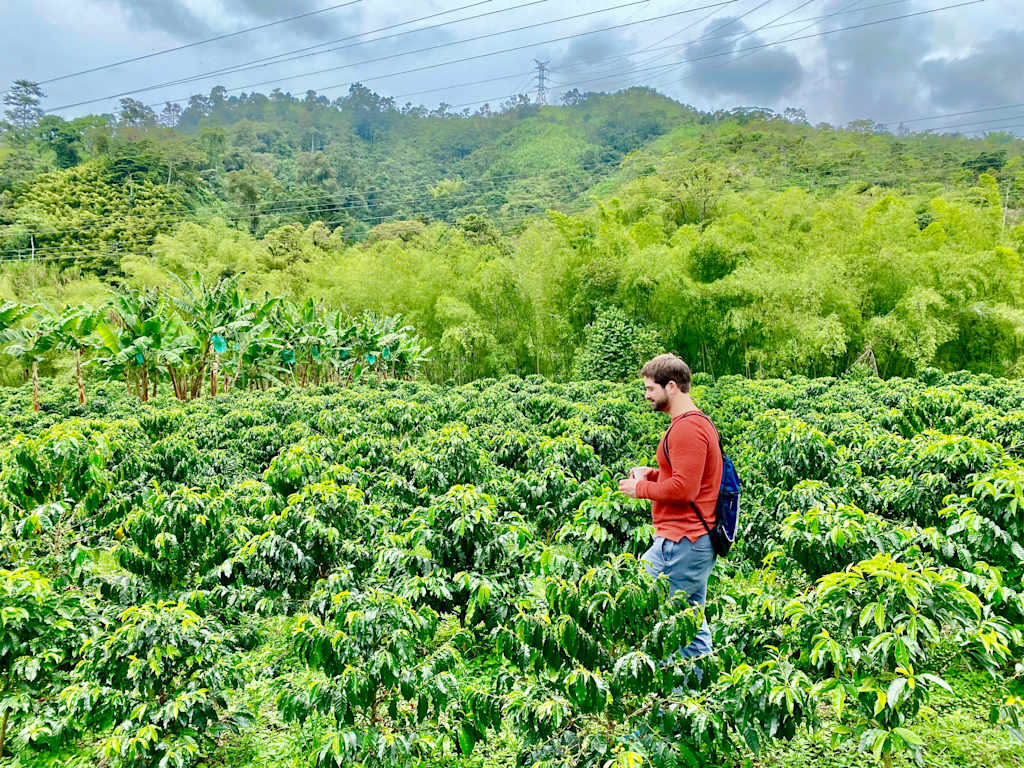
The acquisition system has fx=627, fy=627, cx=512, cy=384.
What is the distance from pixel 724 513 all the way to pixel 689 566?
29cm

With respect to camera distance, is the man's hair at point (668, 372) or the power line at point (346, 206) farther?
the power line at point (346, 206)

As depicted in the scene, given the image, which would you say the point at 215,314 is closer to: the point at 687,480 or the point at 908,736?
the point at 687,480

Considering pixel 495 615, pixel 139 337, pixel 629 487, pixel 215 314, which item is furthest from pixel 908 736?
pixel 215 314

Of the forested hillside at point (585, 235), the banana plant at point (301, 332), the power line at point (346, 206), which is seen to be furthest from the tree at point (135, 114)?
the banana plant at point (301, 332)

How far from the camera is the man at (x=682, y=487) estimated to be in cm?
280

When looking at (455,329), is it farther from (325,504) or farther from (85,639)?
(85,639)

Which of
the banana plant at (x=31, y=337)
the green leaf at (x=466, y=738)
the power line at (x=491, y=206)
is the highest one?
the power line at (x=491, y=206)

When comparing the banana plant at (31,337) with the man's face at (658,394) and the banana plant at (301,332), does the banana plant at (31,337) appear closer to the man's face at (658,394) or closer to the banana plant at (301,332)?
the banana plant at (301,332)

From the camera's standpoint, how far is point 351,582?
3164mm

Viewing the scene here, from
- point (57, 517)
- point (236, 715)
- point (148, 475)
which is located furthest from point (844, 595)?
point (148, 475)

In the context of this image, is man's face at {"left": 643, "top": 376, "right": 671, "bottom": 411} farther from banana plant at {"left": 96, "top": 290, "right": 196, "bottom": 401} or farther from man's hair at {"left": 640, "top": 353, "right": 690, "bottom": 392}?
banana plant at {"left": 96, "top": 290, "right": 196, "bottom": 401}

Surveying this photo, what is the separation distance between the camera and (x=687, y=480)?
278cm

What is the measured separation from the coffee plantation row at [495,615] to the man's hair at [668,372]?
85 centimetres

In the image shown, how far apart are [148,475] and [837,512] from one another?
230 inches
